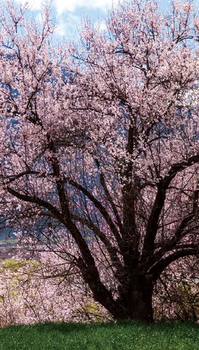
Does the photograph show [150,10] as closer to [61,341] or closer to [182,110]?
[182,110]

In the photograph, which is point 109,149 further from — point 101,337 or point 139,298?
point 101,337

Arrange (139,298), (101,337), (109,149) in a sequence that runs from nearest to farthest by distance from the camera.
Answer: (101,337)
(109,149)
(139,298)

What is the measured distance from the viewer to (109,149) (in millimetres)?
12219

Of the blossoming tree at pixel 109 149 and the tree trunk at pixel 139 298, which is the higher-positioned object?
the blossoming tree at pixel 109 149

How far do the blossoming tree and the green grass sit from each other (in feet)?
6.35

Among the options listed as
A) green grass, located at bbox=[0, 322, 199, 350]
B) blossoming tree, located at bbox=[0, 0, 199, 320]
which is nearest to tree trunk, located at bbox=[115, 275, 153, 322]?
blossoming tree, located at bbox=[0, 0, 199, 320]

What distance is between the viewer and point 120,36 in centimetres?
1505

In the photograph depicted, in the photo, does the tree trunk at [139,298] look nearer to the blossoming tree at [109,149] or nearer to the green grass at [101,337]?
the blossoming tree at [109,149]

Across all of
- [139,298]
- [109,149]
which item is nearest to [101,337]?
[139,298]

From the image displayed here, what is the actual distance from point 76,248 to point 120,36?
20.9 feet

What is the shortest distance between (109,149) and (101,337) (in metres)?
4.69

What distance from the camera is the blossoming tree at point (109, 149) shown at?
39.3 ft

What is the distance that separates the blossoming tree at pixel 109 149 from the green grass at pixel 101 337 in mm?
1936

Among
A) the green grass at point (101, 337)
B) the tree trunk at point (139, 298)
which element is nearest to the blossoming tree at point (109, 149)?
the tree trunk at point (139, 298)
